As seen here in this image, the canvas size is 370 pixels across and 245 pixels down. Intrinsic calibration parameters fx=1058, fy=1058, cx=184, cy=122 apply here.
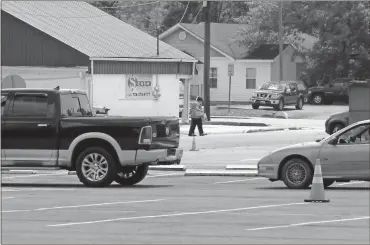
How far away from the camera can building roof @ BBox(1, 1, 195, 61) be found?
46594 millimetres

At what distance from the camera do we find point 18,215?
15.2 m

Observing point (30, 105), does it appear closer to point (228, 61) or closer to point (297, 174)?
point (297, 174)

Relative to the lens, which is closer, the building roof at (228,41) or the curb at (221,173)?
the curb at (221,173)

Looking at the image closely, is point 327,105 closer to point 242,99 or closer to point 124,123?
point 242,99

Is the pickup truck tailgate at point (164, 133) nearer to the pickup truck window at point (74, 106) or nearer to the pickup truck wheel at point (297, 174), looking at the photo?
the pickup truck window at point (74, 106)

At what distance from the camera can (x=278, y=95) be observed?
199ft

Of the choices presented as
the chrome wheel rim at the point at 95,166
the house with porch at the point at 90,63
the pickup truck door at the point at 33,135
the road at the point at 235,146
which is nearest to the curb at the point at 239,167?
the road at the point at 235,146

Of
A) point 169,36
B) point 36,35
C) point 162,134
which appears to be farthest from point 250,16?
point 162,134

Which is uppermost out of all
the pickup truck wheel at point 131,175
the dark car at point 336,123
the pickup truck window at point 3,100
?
the pickup truck window at point 3,100

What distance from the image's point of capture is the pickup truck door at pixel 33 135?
67.5ft

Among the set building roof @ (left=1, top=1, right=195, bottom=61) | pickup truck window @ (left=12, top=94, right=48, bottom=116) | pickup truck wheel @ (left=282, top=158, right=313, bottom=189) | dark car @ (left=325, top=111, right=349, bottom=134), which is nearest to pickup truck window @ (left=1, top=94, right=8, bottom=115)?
pickup truck window @ (left=12, top=94, right=48, bottom=116)

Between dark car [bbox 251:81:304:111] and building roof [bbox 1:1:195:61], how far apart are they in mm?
10851

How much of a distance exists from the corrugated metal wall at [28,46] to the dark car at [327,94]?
81.3ft

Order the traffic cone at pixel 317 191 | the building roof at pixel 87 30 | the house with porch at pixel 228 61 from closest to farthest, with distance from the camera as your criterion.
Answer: the traffic cone at pixel 317 191, the building roof at pixel 87 30, the house with porch at pixel 228 61
